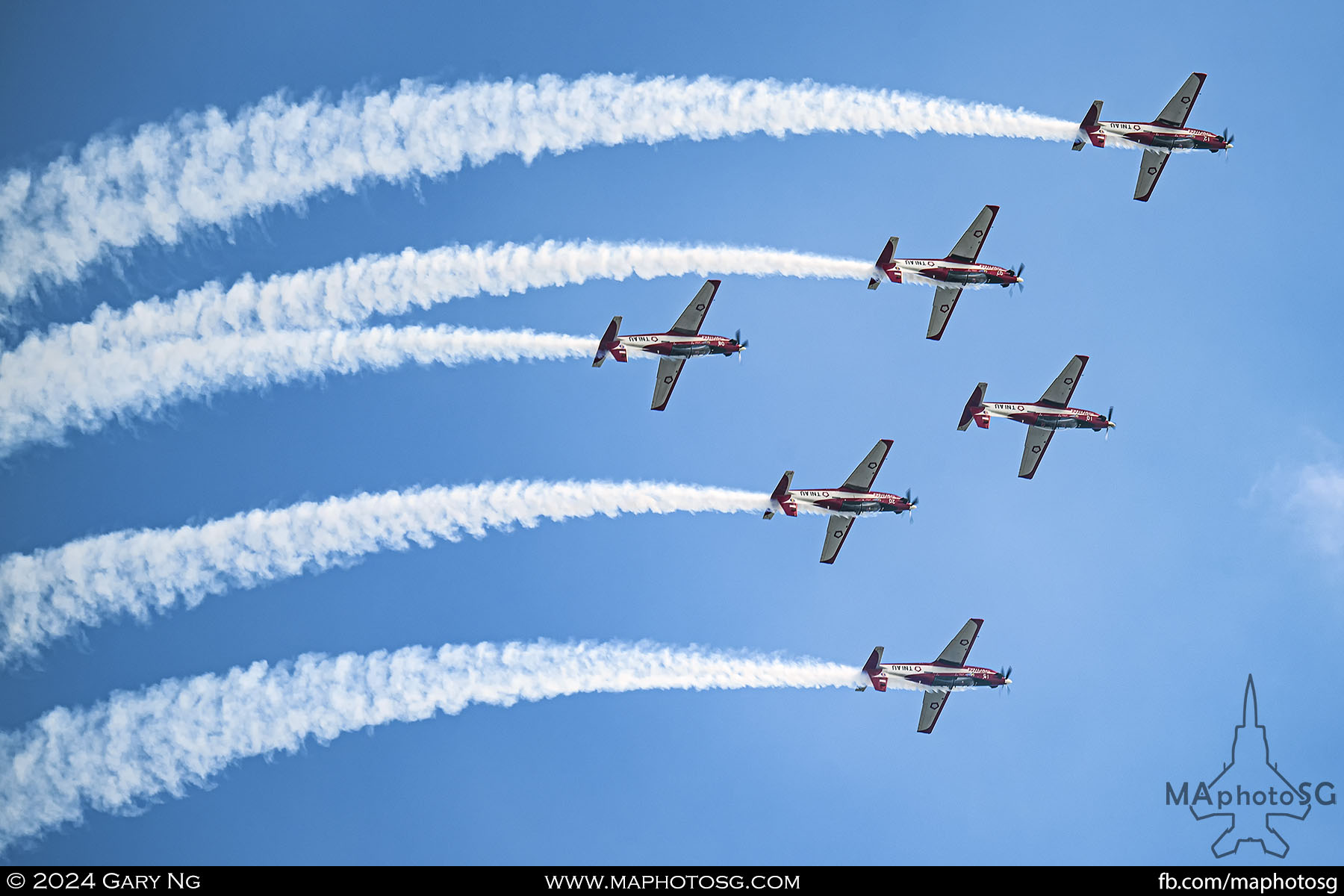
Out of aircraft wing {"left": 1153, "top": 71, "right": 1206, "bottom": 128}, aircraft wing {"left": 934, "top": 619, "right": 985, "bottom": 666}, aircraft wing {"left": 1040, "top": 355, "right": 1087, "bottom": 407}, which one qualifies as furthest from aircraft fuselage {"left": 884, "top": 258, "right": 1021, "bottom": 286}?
aircraft wing {"left": 934, "top": 619, "right": 985, "bottom": 666}

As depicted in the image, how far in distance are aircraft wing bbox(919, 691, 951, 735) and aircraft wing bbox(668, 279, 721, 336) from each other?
16.9 m

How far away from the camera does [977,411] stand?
2387 inches

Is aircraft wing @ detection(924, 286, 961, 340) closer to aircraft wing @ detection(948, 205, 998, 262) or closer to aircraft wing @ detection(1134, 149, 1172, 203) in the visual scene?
aircraft wing @ detection(948, 205, 998, 262)

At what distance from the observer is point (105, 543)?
50469 mm

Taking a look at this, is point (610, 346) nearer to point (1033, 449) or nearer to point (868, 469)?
point (868, 469)

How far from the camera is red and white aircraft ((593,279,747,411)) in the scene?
56.4m

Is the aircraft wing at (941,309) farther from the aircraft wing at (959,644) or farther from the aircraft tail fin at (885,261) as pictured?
the aircraft wing at (959,644)

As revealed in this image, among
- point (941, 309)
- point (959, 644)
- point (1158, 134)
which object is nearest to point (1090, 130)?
point (1158, 134)

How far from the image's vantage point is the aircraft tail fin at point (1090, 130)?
59000mm

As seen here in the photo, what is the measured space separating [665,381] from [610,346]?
295cm

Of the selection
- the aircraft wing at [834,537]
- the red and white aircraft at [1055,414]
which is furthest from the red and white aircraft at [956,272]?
the aircraft wing at [834,537]
